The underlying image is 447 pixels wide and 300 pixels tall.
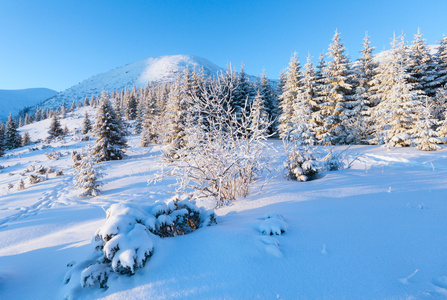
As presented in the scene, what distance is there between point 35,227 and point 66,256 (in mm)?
3145

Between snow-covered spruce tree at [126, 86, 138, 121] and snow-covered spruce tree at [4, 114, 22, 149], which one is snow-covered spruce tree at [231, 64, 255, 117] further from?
snow-covered spruce tree at [4, 114, 22, 149]

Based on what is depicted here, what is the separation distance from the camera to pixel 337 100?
736 inches

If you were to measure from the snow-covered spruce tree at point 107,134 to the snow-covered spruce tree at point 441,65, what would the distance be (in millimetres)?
28589

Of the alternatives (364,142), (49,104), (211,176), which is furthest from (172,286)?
(49,104)

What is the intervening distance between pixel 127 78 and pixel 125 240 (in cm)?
17071

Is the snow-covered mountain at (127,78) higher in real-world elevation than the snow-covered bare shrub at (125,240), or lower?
higher

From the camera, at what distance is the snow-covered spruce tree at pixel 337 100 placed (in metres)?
18.3

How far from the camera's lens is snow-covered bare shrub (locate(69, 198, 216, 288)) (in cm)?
171

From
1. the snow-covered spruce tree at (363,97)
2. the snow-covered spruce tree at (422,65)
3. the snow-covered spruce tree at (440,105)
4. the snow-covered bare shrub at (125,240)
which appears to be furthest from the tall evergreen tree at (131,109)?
the snow-covered bare shrub at (125,240)

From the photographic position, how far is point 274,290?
153cm

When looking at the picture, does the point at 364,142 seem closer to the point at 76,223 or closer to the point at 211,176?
the point at 211,176

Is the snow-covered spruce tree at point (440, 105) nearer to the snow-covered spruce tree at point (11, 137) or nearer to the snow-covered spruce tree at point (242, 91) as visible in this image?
the snow-covered spruce tree at point (242, 91)

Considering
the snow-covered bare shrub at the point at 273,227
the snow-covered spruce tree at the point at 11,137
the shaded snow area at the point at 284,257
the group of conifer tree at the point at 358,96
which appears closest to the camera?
the shaded snow area at the point at 284,257

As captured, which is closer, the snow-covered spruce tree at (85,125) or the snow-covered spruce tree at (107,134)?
the snow-covered spruce tree at (107,134)
